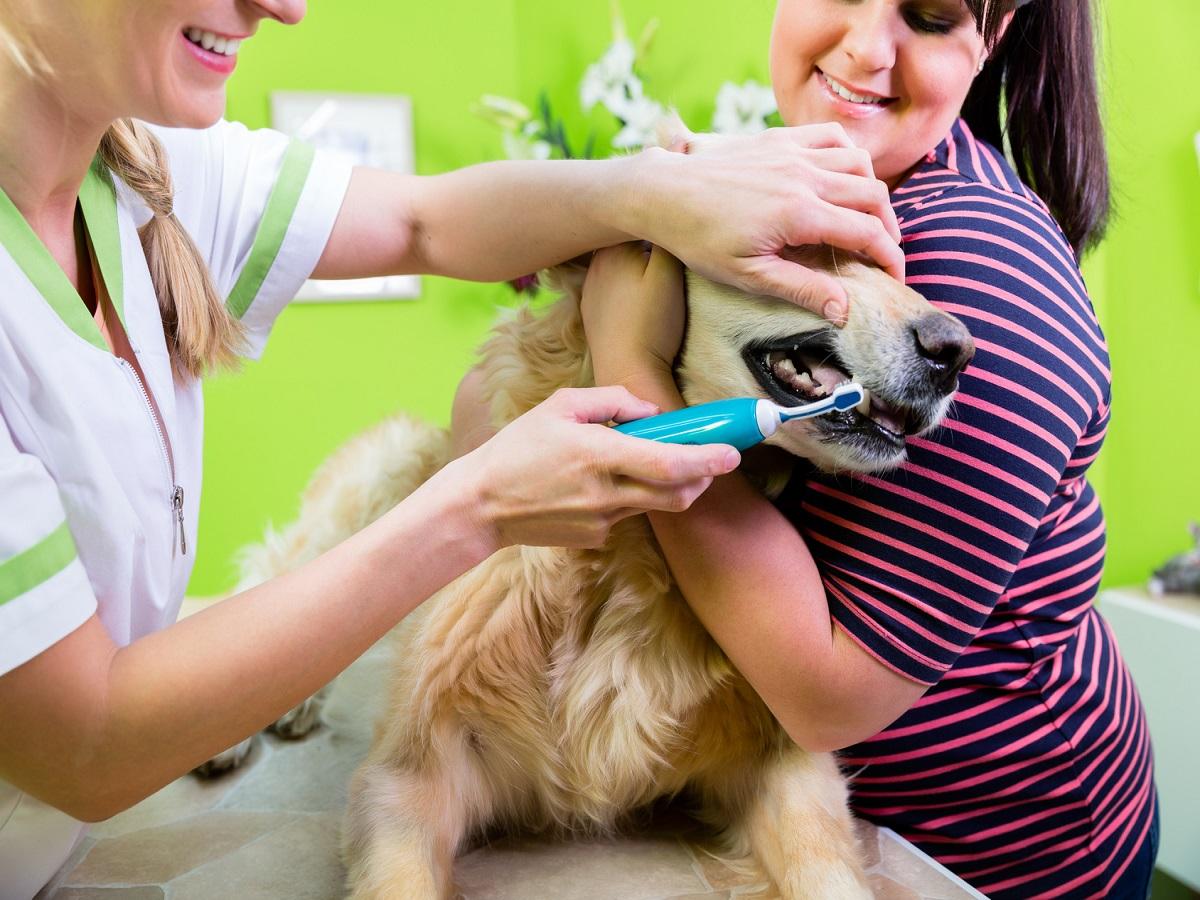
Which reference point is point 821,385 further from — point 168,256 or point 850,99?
point 168,256

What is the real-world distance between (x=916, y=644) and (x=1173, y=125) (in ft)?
6.44

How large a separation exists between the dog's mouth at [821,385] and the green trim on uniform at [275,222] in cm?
63

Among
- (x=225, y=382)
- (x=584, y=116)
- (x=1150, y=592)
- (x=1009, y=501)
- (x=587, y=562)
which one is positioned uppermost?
(x=1009, y=501)

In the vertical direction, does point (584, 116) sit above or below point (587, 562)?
below

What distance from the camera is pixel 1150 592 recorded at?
7.72ft

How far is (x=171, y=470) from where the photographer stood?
957mm

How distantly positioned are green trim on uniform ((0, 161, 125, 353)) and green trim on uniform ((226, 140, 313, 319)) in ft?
0.84

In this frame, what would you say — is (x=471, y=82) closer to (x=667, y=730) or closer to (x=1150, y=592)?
(x=1150, y=592)

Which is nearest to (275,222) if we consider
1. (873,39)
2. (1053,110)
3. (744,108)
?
(873,39)

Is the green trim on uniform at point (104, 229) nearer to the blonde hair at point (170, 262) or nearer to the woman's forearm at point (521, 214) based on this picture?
the blonde hair at point (170, 262)

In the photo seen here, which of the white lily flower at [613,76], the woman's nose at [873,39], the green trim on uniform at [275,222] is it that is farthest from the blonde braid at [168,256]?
the white lily flower at [613,76]

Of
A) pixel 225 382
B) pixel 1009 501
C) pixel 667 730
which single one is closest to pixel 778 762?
pixel 667 730

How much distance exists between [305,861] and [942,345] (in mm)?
895

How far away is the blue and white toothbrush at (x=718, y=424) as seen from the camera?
2.59 ft
